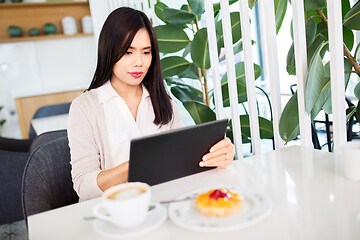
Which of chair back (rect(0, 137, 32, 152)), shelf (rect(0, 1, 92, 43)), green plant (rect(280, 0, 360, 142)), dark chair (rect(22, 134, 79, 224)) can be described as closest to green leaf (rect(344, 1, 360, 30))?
green plant (rect(280, 0, 360, 142))

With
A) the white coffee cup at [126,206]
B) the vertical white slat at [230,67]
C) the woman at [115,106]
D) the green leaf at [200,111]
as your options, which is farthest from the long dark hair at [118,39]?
the white coffee cup at [126,206]

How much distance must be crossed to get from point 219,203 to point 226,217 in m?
0.03

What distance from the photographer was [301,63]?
3.51 feet

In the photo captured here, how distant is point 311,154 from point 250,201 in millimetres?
385

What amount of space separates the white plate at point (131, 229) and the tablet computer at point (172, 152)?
16 cm

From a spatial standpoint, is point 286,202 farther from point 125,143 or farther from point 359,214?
point 125,143

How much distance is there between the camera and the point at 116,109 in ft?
4.41

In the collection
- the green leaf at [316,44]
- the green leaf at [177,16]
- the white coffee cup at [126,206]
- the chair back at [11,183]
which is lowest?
the chair back at [11,183]

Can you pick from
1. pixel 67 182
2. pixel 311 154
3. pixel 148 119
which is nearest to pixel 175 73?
pixel 148 119

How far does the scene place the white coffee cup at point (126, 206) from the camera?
2.02 feet

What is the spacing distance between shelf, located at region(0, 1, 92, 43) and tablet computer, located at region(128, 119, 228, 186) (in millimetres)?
4136

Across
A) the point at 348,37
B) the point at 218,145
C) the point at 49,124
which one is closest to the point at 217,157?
the point at 218,145

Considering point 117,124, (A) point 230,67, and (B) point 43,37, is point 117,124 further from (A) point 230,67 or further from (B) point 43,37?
(B) point 43,37

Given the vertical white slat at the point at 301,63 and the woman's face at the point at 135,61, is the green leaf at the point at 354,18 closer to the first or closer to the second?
the vertical white slat at the point at 301,63
